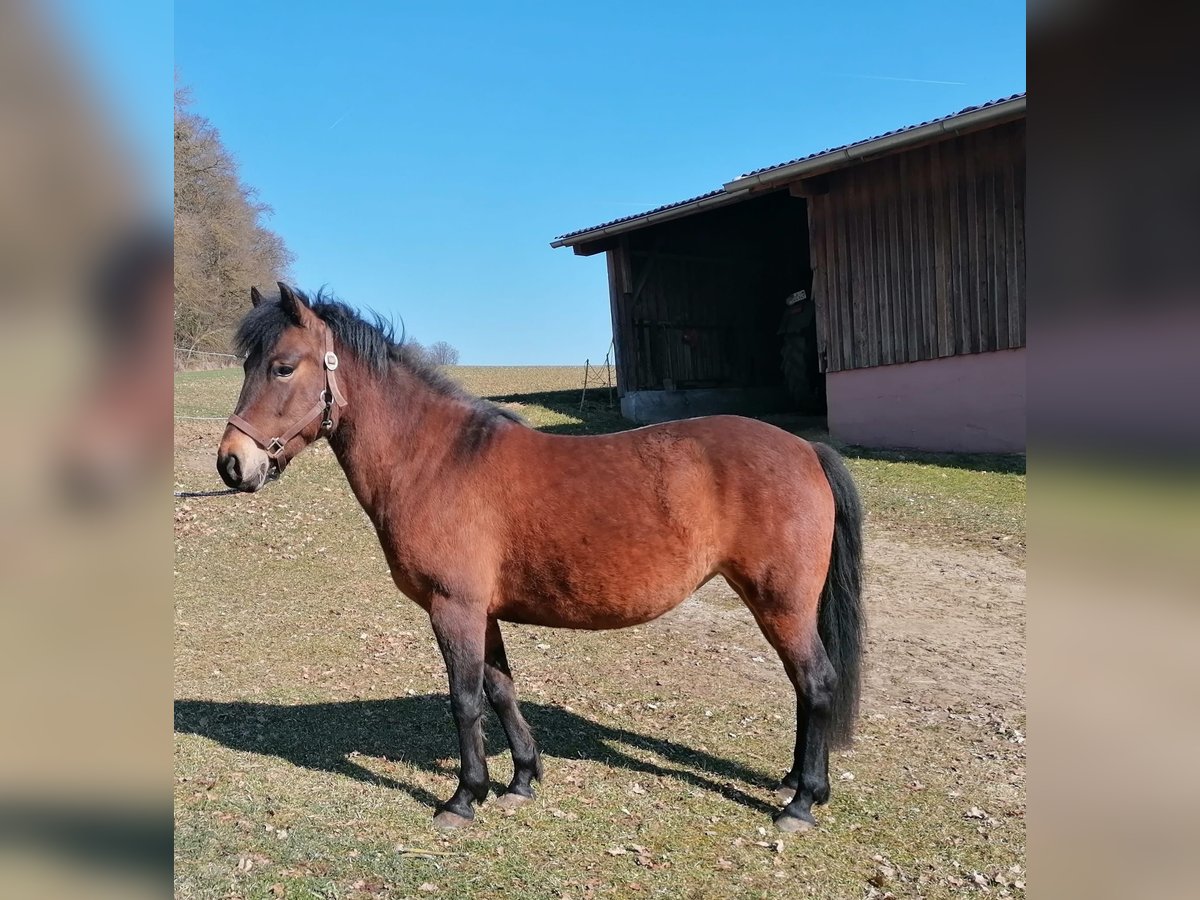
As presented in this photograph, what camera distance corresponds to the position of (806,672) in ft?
11.6

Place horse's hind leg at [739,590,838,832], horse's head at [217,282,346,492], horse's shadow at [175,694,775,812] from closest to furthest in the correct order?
horse's head at [217,282,346,492] → horse's hind leg at [739,590,838,832] → horse's shadow at [175,694,775,812]

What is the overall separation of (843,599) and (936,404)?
30.3 ft

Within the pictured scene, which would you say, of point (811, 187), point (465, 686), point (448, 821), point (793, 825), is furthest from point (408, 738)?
point (811, 187)

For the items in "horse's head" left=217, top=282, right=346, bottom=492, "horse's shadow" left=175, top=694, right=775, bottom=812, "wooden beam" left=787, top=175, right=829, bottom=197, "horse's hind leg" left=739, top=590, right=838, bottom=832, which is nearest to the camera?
"horse's head" left=217, top=282, right=346, bottom=492

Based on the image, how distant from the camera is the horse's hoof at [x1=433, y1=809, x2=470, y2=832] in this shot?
346 centimetres

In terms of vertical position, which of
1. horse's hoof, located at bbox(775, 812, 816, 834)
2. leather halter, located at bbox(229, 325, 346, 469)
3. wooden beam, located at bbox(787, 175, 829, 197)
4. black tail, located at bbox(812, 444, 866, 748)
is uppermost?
wooden beam, located at bbox(787, 175, 829, 197)

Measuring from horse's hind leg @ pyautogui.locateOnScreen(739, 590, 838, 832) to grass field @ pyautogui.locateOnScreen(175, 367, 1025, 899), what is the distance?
0.16m

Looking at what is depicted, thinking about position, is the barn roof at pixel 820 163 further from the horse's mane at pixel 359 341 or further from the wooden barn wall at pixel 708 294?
the horse's mane at pixel 359 341

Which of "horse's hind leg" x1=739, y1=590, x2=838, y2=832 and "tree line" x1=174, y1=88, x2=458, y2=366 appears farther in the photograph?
"tree line" x1=174, y1=88, x2=458, y2=366

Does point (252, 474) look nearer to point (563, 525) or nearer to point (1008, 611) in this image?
point (563, 525)

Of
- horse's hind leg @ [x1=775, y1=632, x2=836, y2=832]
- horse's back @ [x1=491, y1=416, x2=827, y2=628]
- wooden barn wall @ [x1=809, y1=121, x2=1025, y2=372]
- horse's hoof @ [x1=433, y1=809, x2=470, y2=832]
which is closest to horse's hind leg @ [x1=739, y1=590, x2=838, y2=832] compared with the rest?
horse's hind leg @ [x1=775, y1=632, x2=836, y2=832]

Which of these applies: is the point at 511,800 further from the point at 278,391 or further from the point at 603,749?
the point at 278,391
